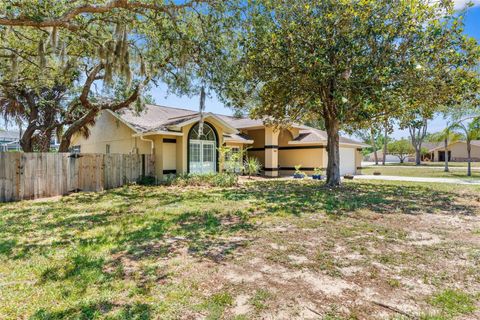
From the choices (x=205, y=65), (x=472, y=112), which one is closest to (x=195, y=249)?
(x=205, y=65)

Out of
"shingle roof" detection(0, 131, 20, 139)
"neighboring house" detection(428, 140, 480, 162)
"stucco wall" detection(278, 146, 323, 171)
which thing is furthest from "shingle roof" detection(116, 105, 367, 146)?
"neighboring house" detection(428, 140, 480, 162)

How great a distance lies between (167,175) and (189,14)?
795 cm

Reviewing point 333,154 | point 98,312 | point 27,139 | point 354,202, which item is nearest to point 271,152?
point 333,154

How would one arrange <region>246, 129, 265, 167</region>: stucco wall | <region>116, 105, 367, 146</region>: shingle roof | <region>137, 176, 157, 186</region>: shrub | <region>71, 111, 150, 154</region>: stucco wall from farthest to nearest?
<region>246, 129, 265, 167</region>: stucco wall
<region>71, 111, 150, 154</region>: stucco wall
<region>116, 105, 367, 146</region>: shingle roof
<region>137, 176, 157, 186</region>: shrub

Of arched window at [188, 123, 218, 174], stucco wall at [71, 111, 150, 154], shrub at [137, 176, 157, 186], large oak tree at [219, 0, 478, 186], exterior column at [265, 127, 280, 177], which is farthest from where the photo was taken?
exterior column at [265, 127, 280, 177]

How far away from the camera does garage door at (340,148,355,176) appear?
2262 centimetres

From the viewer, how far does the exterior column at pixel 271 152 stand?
66.9ft

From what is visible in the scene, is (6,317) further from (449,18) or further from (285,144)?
(285,144)

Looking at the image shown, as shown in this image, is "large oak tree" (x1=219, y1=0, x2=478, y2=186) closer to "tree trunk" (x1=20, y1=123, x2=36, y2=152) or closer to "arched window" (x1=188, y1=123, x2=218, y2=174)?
"arched window" (x1=188, y1=123, x2=218, y2=174)

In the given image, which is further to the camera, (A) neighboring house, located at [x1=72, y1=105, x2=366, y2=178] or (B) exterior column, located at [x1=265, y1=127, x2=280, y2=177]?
(B) exterior column, located at [x1=265, y1=127, x2=280, y2=177]

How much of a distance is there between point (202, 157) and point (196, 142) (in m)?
0.93

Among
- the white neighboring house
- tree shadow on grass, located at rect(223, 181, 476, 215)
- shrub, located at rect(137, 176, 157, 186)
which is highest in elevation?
the white neighboring house

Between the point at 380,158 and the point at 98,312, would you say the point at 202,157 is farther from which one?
the point at 380,158

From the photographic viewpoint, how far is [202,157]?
654 inches
